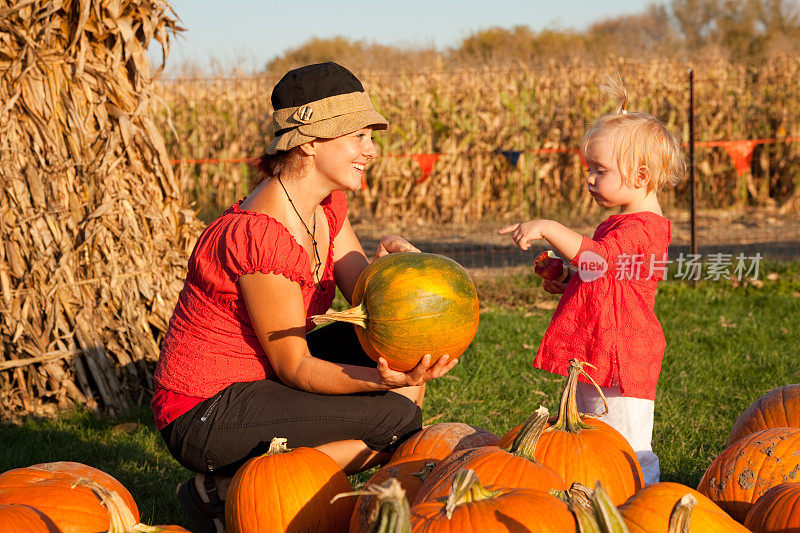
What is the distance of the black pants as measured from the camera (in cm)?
298

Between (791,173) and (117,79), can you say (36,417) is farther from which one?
(791,173)

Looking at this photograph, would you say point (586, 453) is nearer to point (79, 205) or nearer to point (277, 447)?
point (277, 447)

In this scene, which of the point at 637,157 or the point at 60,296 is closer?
the point at 637,157

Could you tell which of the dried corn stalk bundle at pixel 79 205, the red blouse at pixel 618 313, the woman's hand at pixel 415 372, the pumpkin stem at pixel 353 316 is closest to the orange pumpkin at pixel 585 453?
the woman's hand at pixel 415 372

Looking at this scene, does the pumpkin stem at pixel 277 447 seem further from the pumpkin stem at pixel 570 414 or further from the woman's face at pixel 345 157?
the woman's face at pixel 345 157

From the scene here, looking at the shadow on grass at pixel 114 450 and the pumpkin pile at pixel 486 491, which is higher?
the pumpkin pile at pixel 486 491

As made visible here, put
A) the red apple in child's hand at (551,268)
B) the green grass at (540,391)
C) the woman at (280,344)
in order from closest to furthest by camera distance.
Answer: the woman at (280,344) → the red apple in child's hand at (551,268) → the green grass at (540,391)

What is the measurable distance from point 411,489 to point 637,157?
6.23 feet

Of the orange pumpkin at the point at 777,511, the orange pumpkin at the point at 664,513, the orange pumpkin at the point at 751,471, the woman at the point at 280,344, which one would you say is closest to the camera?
the orange pumpkin at the point at 664,513

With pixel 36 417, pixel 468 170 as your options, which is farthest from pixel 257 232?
pixel 468 170

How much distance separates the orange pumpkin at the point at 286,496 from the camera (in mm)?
2400

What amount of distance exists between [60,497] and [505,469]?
4.13 ft

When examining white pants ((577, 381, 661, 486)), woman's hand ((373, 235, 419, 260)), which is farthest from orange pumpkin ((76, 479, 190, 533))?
white pants ((577, 381, 661, 486))

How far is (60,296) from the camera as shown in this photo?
501cm
